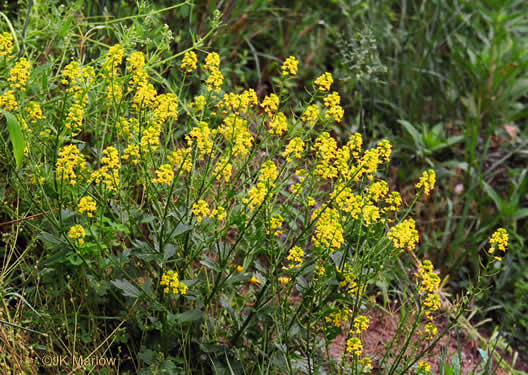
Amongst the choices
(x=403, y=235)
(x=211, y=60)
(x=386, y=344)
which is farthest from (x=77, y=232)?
(x=386, y=344)

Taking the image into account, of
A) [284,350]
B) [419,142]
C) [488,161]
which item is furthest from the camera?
[488,161]

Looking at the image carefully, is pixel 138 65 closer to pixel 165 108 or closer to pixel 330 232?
pixel 165 108

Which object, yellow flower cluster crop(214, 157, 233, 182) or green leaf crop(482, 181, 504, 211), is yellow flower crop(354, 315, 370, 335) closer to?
yellow flower cluster crop(214, 157, 233, 182)

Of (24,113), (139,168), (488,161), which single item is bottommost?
(488,161)

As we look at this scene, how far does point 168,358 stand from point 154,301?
0.74 ft

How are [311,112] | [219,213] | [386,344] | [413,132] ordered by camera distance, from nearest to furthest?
[219,213]
[311,112]
[386,344]
[413,132]

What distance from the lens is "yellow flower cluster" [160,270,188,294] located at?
195 centimetres

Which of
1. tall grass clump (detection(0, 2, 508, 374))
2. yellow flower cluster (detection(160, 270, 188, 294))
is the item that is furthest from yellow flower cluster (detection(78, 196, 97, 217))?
yellow flower cluster (detection(160, 270, 188, 294))

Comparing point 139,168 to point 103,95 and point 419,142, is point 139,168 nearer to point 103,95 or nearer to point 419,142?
point 103,95

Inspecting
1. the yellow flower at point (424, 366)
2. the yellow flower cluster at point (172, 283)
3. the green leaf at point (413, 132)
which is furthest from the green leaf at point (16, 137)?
the green leaf at point (413, 132)

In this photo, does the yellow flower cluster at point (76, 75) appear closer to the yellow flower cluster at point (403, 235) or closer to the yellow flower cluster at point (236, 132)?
the yellow flower cluster at point (236, 132)

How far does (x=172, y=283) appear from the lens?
6.40 ft

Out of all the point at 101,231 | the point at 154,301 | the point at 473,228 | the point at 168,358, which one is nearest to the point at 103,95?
the point at 101,231

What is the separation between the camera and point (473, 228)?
3.65 m
